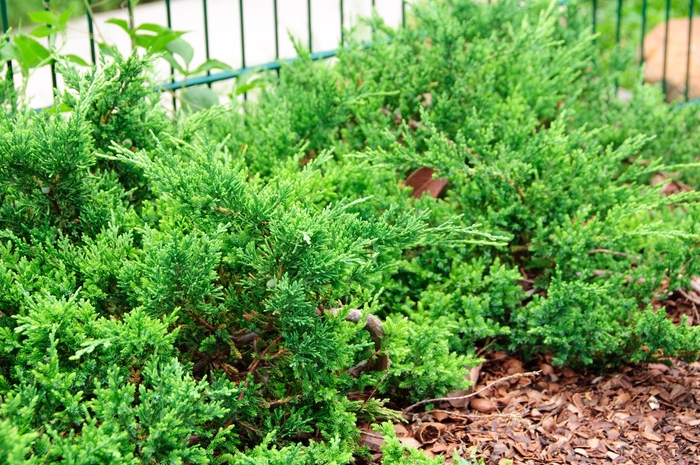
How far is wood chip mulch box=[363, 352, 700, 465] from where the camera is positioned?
255 cm

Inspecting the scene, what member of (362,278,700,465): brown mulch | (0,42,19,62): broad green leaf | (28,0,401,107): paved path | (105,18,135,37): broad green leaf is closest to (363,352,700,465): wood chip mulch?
(362,278,700,465): brown mulch

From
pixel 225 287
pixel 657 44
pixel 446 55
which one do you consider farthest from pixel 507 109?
pixel 657 44

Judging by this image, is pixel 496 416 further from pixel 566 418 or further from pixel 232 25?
pixel 232 25

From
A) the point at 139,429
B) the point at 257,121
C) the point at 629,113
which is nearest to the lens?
the point at 139,429

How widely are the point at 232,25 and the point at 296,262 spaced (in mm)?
8837

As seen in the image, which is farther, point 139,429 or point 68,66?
point 68,66

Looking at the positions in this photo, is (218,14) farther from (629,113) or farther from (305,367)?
(305,367)

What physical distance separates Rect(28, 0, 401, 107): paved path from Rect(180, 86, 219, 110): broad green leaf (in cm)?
400

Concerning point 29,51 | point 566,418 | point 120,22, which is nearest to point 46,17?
point 29,51

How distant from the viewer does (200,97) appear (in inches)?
149

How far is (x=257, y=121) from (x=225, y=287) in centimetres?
123

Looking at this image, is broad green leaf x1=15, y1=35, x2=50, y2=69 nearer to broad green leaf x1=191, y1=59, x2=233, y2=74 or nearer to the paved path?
broad green leaf x1=191, y1=59, x2=233, y2=74

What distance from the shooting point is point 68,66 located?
2588 millimetres

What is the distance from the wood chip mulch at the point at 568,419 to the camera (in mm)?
2549
